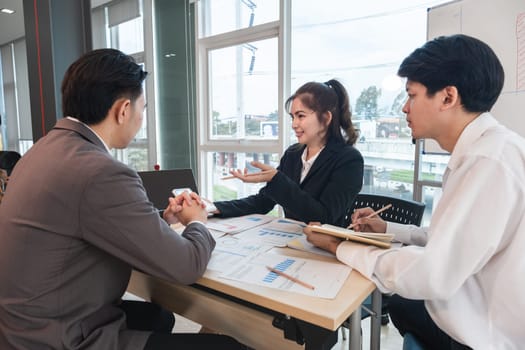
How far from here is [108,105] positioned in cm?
90

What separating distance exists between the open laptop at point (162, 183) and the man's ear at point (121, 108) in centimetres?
90

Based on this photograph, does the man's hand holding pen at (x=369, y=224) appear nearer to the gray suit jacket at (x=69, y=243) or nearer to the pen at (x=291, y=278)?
the pen at (x=291, y=278)

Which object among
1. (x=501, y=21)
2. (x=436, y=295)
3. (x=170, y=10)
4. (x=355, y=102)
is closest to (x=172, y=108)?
(x=170, y=10)

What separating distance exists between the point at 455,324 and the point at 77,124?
3.48ft

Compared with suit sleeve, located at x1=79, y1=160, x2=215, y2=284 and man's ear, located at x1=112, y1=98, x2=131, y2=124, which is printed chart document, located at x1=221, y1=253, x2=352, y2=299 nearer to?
suit sleeve, located at x1=79, y1=160, x2=215, y2=284

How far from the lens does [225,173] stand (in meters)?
3.46

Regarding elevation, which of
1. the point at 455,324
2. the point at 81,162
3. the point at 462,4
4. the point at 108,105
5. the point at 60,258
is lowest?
the point at 455,324

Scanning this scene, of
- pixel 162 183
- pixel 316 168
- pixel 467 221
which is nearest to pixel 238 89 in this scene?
pixel 162 183

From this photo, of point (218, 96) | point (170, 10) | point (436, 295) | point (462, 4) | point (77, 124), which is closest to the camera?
point (436, 295)

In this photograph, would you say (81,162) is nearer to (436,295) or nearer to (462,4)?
(436,295)

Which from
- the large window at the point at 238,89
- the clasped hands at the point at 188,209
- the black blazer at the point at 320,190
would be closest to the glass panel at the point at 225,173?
the large window at the point at 238,89

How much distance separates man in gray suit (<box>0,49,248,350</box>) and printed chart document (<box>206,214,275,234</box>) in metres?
0.40

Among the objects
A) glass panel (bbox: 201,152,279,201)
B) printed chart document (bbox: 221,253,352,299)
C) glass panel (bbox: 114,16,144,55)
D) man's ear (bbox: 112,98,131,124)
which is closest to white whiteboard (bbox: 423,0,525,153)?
printed chart document (bbox: 221,253,352,299)

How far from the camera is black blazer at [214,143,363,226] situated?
4.16 feet
